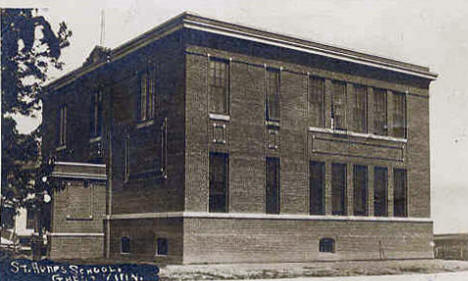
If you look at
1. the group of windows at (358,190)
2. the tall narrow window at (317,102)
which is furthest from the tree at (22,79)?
the group of windows at (358,190)

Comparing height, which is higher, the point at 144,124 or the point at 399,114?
the point at 399,114

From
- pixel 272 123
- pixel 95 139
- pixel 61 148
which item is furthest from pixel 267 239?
pixel 61 148

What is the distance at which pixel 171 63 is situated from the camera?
88.3ft

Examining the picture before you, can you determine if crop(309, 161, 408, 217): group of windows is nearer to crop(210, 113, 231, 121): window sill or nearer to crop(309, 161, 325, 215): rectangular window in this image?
crop(309, 161, 325, 215): rectangular window

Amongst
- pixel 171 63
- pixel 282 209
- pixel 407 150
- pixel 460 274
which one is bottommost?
pixel 460 274

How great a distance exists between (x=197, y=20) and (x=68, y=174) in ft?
28.6

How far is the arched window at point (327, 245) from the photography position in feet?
97.0

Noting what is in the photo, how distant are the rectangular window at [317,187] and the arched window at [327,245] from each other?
1.08 metres

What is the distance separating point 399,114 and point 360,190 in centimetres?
394

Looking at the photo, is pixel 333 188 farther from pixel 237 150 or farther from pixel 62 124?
pixel 62 124

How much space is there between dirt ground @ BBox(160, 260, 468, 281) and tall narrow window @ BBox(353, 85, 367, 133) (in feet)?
18.6

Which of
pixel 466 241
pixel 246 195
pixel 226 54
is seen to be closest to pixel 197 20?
pixel 226 54

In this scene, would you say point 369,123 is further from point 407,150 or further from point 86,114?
point 86,114

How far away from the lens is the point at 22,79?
82.5ft
